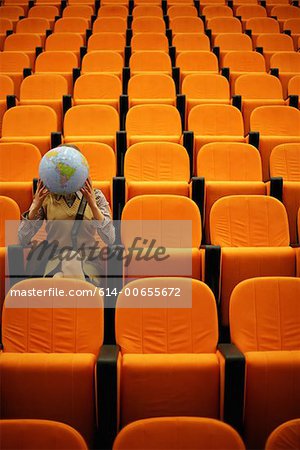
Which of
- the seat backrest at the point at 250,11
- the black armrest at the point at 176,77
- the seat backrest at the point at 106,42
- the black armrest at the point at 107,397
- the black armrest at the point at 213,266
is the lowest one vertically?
the black armrest at the point at 107,397

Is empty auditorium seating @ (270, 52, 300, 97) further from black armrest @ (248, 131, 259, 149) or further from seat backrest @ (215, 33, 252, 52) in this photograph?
black armrest @ (248, 131, 259, 149)

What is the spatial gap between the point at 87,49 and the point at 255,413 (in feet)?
3.69

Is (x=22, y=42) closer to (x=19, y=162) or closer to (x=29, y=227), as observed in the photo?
(x=19, y=162)

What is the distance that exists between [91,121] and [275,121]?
1.17 ft

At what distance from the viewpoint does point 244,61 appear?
1272 millimetres

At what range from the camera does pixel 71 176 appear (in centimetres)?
53

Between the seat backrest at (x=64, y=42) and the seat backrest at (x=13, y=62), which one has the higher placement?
the seat backrest at (x=64, y=42)

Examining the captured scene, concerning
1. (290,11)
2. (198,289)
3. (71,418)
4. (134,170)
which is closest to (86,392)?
(71,418)

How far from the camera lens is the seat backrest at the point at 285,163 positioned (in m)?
0.86

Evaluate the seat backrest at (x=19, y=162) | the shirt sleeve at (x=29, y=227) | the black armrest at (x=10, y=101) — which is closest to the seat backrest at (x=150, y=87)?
the black armrest at (x=10, y=101)

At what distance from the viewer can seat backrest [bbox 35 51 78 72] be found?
49.3 inches

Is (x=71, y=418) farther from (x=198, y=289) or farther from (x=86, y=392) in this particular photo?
(x=198, y=289)

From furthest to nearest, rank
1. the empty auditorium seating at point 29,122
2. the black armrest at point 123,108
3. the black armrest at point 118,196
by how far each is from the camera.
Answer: the black armrest at point 123,108 → the empty auditorium seating at point 29,122 → the black armrest at point 118,196

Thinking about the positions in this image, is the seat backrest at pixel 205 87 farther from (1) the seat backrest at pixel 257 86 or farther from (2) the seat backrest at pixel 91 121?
(2) the seat backrest at pixel 91 121
